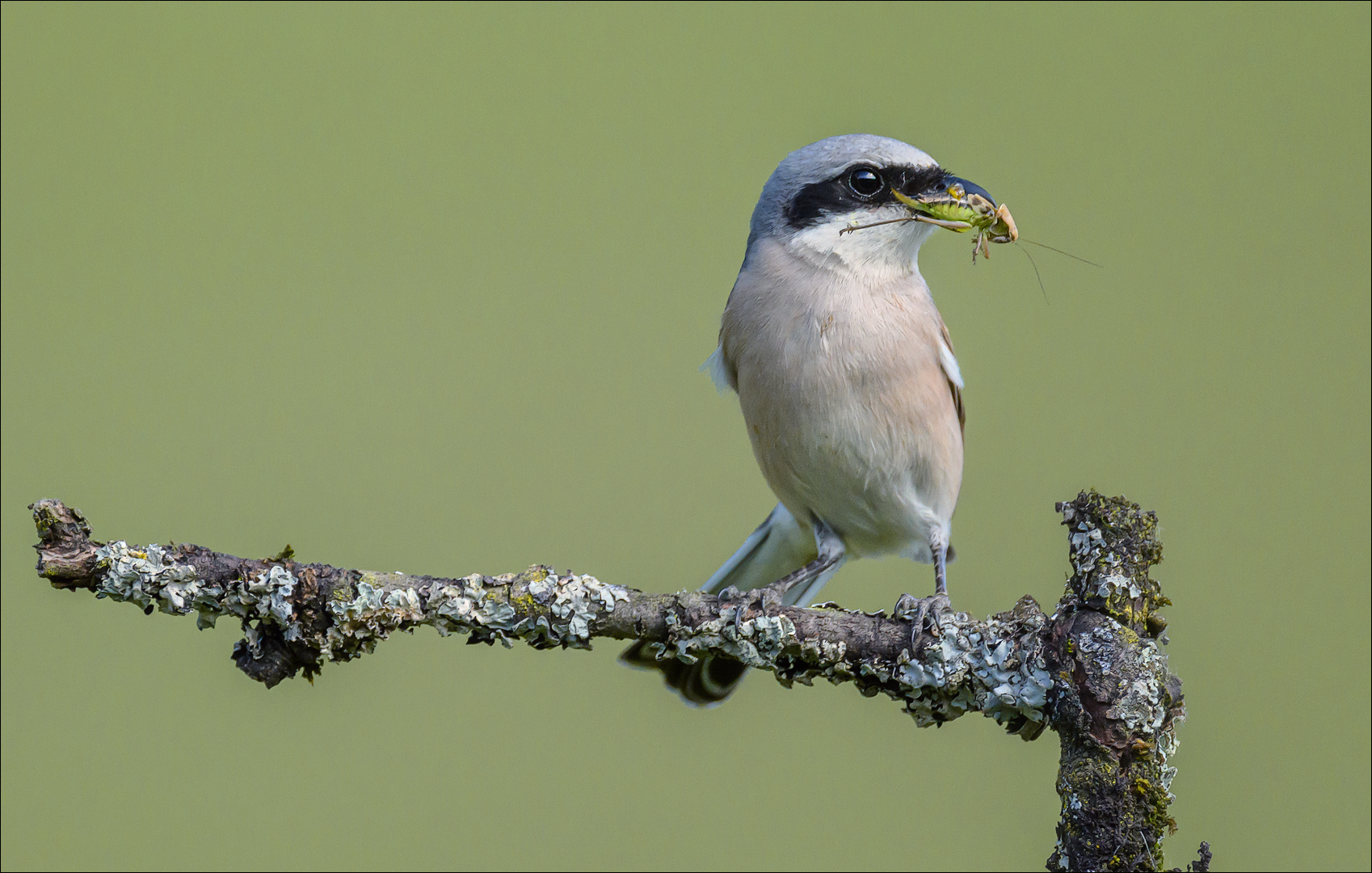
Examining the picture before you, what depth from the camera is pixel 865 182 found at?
8.45 feet

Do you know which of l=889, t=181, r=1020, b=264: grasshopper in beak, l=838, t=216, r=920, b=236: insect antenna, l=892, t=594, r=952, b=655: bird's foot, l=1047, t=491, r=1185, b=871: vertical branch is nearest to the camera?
l=1047, t=491, r=1185, b=871: vertical branch

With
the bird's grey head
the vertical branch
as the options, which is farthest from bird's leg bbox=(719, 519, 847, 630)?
the bird's grey head

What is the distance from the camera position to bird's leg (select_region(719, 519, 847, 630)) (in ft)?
7.02

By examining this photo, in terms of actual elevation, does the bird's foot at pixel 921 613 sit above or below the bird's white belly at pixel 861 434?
below

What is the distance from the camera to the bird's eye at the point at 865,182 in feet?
8.40

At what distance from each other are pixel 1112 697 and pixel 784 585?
867 mm

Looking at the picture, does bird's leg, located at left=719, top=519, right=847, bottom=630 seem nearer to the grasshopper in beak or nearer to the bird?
the bird

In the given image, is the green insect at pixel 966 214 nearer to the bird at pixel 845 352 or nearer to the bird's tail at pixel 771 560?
the bird at pixel 845 352

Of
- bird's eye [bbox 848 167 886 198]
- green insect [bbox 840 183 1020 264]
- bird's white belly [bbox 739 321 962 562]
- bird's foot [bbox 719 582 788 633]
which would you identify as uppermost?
bird's eye [bbox 848 167 886 198]

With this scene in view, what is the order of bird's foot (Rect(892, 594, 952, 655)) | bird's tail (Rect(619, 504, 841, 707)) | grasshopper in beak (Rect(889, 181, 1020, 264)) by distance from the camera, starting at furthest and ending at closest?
bird's tail (Rect(619, 504, 841, 707)), grasshopper in beak (Rect(889, 181, 1020, 264)), bird's foot (Rect(892, 594, 952, 655))

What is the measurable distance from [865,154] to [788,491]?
0.92 metres

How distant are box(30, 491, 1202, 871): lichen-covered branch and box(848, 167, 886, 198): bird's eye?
100 centimetres

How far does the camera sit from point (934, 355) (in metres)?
2.71

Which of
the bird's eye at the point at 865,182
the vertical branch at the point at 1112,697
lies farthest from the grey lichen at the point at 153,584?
the bird's eye at the point at 865,182
